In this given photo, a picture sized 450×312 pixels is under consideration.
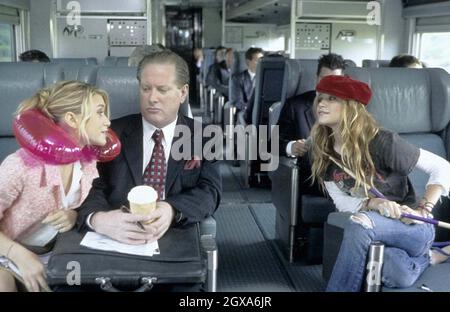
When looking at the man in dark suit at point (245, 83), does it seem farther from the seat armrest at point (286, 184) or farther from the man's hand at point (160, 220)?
the man's hand at point (160, 220)

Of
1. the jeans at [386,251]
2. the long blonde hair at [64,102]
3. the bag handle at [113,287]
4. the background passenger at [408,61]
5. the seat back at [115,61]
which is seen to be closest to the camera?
the bag handle at [113,287]

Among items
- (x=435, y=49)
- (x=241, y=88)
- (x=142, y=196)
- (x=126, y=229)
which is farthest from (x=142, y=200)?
(x=435, y=49)

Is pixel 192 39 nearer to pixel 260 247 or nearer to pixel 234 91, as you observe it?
pixel 234 91

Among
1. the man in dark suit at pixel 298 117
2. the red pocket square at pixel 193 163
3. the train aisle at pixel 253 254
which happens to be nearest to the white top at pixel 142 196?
the red pocket square at pixel 193 163

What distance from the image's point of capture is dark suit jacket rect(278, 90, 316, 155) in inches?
143

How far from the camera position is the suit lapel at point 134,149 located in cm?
209

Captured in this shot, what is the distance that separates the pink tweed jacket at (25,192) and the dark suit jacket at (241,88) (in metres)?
4.89

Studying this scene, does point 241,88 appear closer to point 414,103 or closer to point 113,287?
point 414,103

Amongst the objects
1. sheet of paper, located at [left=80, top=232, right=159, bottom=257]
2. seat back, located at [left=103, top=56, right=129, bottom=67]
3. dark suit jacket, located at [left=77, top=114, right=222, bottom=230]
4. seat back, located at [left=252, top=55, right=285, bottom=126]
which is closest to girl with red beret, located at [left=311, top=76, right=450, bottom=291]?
dark suit jacket, located at [left=77, top=114, right=222, bottom=230]

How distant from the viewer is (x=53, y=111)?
71.2 inches

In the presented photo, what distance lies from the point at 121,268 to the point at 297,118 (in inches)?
94.4

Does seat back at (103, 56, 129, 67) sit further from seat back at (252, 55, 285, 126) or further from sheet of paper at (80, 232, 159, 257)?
sheet of paper at (80, 232, 159, 257)

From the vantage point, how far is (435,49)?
→ 6.37 metres

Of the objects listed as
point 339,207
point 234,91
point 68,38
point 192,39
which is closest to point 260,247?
point 339,207
